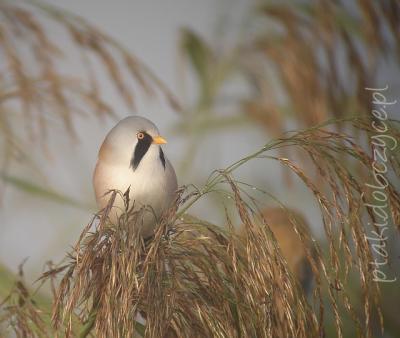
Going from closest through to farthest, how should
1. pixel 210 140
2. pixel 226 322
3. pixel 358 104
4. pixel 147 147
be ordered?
1. pixel 226 322
2. pixel 147 147
3. pixel 358 104
4. pixel 210 140

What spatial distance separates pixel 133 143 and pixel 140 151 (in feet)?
0.08

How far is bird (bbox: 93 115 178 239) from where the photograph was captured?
1.75m

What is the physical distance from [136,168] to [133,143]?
0.18 ft

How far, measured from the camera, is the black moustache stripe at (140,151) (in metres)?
1.78

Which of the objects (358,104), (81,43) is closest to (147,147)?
(81,43)

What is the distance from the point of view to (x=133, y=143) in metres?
1.78

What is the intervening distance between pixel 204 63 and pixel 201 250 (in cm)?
188

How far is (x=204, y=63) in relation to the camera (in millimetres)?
3352

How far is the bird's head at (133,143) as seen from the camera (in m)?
1.78

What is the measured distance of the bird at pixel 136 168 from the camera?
1746 mm

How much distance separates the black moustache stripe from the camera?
1.78 meters

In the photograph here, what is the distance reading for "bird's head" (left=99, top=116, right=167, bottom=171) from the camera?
1.78 meters

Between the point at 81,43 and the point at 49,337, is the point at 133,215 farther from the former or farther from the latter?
the point at 81,43

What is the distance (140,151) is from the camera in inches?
70.2
